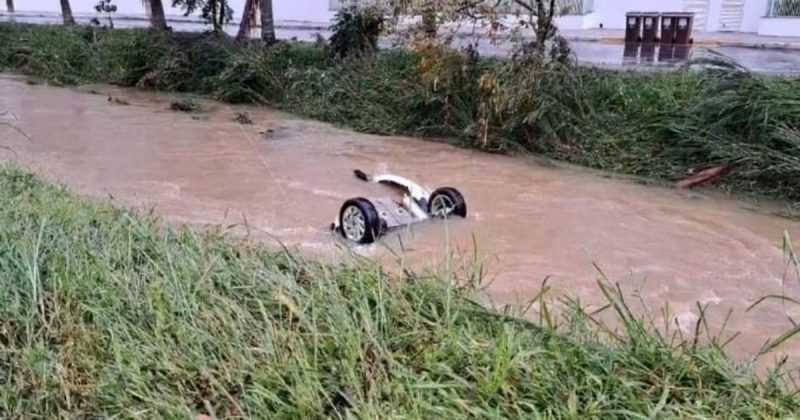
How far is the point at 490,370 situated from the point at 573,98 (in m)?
7.52

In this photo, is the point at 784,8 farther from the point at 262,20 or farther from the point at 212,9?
the point at 212,9

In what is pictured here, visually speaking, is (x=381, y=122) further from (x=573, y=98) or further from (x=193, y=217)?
(x=193, y=217)

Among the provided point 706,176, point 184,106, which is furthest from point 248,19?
point 706,176

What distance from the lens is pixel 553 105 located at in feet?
31.3

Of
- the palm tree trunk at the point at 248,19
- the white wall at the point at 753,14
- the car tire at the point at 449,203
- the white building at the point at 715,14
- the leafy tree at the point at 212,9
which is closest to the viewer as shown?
the car tire at the point at 449,203

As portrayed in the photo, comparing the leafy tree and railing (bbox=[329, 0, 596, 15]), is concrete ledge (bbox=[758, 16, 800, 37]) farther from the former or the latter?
the leafy tree

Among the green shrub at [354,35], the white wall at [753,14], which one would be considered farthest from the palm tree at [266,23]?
the white wall at [753,14]

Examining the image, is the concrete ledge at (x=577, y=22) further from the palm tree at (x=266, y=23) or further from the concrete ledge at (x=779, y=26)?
the palm tree at (x=266, y=23)

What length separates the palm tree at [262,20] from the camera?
49.8 ft

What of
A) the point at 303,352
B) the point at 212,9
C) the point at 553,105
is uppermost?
the point at 212,9

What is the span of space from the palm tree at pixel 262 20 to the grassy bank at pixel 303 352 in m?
11.8

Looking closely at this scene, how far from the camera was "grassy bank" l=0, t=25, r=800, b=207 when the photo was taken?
26.6ft

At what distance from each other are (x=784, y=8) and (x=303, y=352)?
22.9 metres

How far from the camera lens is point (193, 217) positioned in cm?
662
